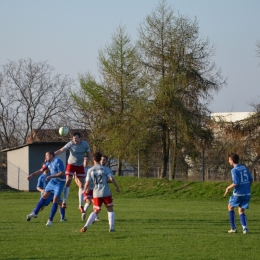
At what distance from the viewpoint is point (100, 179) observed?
12.3m

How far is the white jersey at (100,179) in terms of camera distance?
1233cm

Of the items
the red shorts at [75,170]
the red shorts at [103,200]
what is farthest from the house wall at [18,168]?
the red shorts at [103,200]

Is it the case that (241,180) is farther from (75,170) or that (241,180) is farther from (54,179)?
(75,170)

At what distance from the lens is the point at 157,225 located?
1437 centimetres

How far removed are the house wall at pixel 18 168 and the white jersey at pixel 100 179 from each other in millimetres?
28400

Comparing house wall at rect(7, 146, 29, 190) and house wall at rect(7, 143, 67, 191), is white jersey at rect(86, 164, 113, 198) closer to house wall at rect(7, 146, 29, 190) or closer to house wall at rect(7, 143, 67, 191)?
house wall at rect(7, 143, 67, 191)

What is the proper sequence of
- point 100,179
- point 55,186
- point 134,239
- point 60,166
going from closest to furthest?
point 134,239 → point 100,179 → point 60,166 → point 55,186

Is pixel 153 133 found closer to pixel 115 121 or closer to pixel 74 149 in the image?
pixel 115 121

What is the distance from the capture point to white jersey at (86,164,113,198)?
12328 millimetres

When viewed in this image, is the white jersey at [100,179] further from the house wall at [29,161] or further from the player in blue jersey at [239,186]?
the house wall at [29,161]

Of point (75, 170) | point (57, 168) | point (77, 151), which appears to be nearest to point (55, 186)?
point (57, 168)

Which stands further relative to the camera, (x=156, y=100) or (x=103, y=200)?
(x=156, y=100)

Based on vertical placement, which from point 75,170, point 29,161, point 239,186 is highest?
point 29,161

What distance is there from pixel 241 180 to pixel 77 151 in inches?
193
